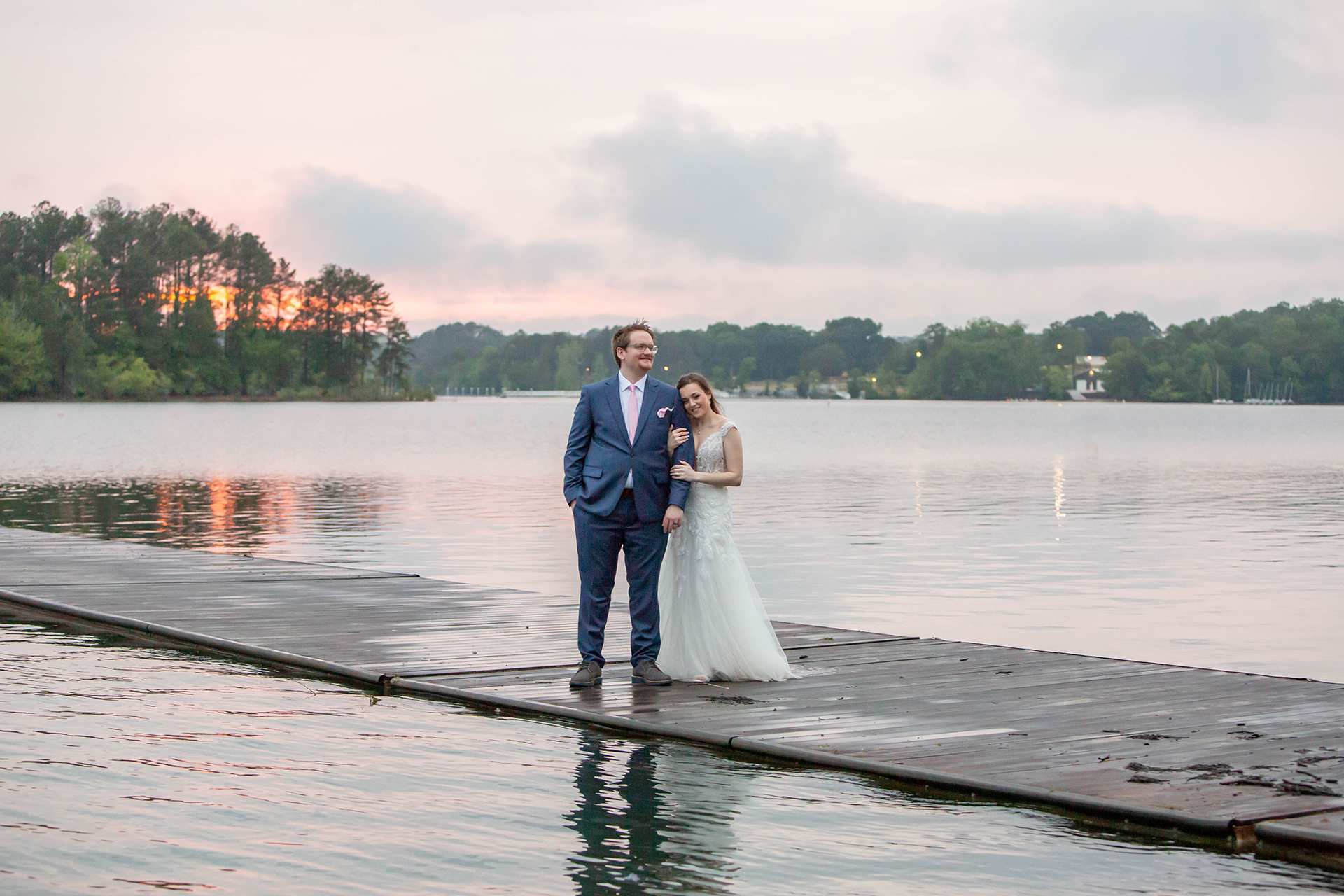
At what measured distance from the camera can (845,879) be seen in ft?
16.3

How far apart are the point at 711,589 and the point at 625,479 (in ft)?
2.88

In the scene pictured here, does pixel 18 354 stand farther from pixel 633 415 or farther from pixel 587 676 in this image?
pixel 633 415

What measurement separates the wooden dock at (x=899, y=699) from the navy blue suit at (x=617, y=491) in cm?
52

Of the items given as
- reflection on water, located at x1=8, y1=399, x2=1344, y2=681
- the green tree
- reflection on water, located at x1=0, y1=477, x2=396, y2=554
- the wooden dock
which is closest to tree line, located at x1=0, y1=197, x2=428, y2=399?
the green tree

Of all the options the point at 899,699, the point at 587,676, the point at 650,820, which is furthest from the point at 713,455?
the point at 650,820

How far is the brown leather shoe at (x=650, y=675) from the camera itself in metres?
8.29

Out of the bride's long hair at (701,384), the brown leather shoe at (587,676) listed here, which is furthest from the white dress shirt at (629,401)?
the brown leather shoe at (587,676)

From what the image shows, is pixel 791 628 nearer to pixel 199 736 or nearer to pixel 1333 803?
pixel 199 736

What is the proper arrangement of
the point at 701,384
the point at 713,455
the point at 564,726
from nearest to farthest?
the point at 564,726, the point at 713,455, the point at 701,384

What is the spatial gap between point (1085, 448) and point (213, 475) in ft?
132

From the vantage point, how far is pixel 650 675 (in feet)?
27.2

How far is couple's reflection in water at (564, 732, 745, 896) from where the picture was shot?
5.00 m

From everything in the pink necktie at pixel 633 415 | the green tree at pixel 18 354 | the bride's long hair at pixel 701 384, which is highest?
the green tree at pixel 18 354

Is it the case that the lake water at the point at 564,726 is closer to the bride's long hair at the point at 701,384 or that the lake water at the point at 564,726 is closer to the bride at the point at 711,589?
the bride at the point at 711,589
